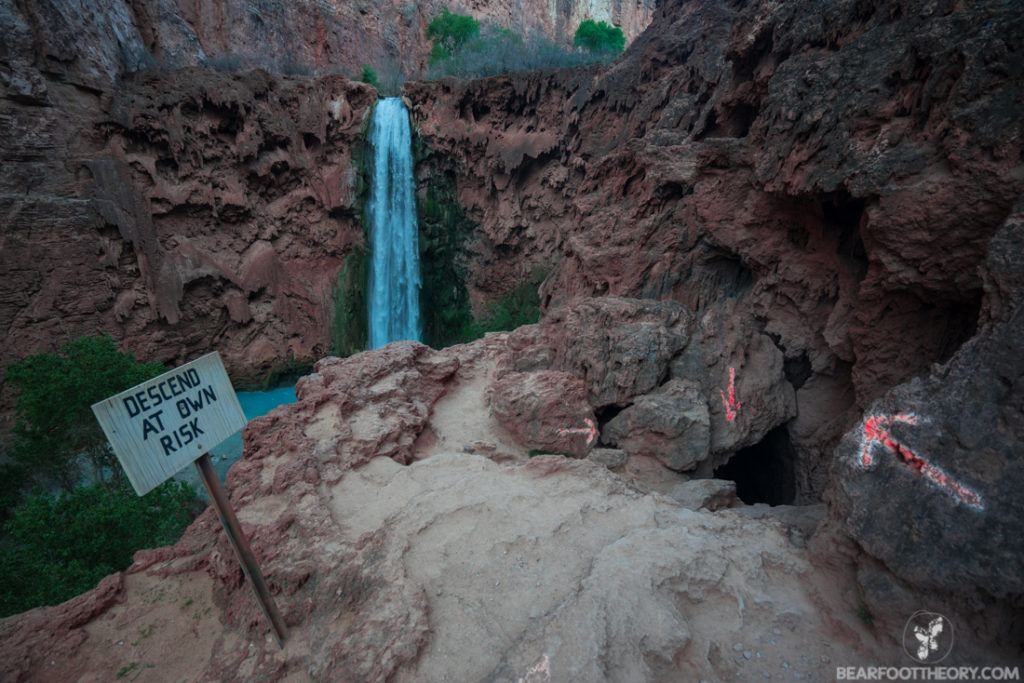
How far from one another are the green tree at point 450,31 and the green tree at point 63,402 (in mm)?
22981

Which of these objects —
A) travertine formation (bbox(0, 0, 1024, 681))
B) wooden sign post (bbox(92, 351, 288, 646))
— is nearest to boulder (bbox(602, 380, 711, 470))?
travertine formation (bbox(0, 0, 1024, 681))

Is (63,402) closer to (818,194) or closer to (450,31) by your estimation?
(818,194)

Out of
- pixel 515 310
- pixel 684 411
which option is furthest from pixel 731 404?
pixel 515 310

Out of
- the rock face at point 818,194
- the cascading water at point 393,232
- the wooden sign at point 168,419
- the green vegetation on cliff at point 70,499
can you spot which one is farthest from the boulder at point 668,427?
the cascading water at point 393,232

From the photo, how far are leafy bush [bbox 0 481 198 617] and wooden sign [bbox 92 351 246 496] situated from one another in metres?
5.56

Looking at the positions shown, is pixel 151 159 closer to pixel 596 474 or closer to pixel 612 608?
pixel 596 474

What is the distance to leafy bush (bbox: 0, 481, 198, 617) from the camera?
5621 millimetres

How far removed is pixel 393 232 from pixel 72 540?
515 inches

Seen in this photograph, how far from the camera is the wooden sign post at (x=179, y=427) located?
85.9 inches

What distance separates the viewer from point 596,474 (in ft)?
14.4

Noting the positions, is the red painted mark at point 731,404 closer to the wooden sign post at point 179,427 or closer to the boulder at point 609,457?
the boulder at point 609,457

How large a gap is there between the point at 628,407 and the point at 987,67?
5.02m

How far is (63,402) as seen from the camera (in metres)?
7.88

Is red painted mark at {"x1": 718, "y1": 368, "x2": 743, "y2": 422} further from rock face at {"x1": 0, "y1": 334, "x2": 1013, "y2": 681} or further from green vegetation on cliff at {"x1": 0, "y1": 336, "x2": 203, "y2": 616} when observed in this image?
green vegetation on cliff at {"x1": 0, "y1": 336, "x2": 203, "y2": 616}
